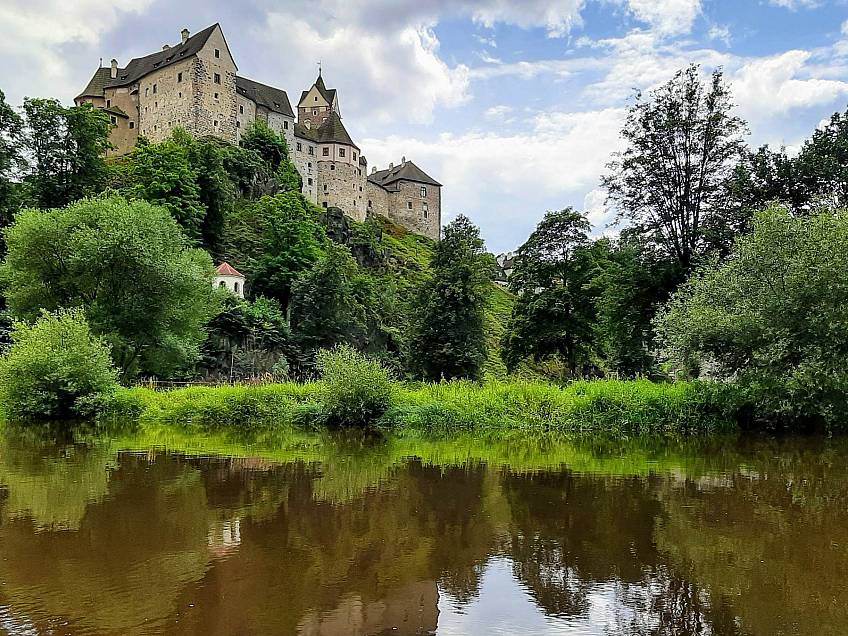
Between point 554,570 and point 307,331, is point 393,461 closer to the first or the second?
point 554,570

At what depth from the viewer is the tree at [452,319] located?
43.2m

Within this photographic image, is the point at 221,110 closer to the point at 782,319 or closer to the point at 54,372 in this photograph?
the point at 54,372

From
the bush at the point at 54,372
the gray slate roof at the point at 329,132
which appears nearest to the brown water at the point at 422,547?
the bush at the point at 54,372

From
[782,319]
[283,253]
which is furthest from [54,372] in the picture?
[283,253]

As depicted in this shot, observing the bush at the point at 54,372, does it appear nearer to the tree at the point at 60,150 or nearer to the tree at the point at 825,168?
the tree at the point at 60,150

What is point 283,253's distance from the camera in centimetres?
5772

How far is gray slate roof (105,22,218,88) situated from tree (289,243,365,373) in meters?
38.0

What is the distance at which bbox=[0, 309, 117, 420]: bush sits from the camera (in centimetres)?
2720

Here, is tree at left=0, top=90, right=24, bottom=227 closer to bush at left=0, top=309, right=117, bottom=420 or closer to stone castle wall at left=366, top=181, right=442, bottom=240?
bush at left=0, top=309, right=117, bottom=420

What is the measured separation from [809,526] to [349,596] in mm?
7367

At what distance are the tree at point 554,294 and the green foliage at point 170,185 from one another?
94.3ft

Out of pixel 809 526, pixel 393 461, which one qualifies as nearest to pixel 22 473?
pixel 393 461

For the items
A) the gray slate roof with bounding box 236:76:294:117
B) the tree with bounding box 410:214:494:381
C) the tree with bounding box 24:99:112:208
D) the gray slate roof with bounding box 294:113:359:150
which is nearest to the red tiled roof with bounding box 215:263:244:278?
the tree with bounding box 24:99:112:208

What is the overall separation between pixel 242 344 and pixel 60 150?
78.2 feet
